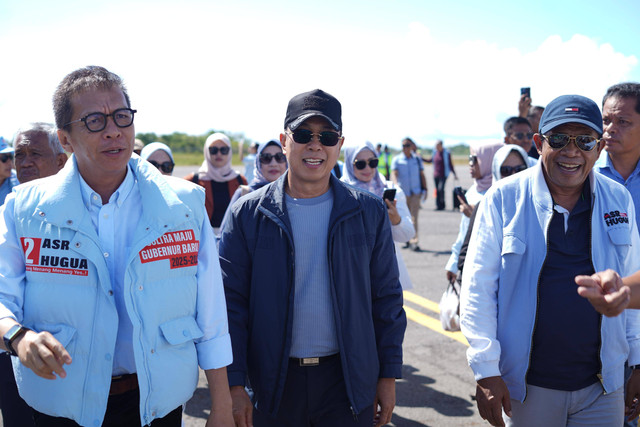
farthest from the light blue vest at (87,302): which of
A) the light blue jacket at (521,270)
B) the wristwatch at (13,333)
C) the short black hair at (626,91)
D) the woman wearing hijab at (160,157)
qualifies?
the woman wearing hijab at (160,157)

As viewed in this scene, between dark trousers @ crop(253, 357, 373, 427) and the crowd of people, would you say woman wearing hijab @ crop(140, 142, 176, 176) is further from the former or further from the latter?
dark trousers @ crop(253, 357, 373, 427)

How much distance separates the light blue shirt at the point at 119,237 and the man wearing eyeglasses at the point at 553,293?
61.5 inches

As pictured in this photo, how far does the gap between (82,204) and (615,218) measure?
239 centimetres

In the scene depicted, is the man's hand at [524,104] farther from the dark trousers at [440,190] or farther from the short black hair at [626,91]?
the dark trousers at [440,190]

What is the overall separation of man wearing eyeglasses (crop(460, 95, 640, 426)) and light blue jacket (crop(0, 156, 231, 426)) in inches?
56.9

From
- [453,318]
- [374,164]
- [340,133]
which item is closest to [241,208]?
[340,133]

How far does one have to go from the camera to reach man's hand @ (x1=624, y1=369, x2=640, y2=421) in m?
2.92

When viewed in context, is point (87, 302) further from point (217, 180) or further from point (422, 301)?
point (422, 301)

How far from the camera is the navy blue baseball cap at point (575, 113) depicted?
279cm

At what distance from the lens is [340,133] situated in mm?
2814

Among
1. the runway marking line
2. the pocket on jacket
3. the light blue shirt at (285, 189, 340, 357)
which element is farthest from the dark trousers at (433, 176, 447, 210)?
the pocket on jacket

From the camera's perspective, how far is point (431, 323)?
676 centimetres

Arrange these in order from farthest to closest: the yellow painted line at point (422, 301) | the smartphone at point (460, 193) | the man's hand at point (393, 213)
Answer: the yellow painted line at point (422, 301) < the smartphone at point (460, 193) < the man's hand at point (393, 213)

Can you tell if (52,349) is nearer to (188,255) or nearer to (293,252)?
(188,255)
